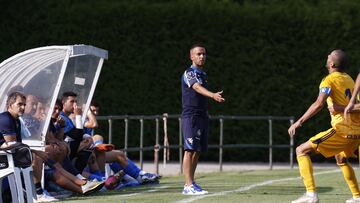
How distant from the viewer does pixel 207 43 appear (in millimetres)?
25625

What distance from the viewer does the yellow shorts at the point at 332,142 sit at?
12617 mm

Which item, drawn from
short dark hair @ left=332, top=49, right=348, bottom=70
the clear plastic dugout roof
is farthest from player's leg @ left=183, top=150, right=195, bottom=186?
short dark hair @ left=332, top=49, right=348, bottom=70

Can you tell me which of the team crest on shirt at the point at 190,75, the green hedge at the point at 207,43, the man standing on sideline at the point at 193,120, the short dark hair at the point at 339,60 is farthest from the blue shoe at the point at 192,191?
the green hedge at the point at 207,43

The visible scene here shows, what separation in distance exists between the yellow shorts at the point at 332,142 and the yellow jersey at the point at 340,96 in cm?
6

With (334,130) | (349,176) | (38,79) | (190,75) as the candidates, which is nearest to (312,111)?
Result: (334,130)

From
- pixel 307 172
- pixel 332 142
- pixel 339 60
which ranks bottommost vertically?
pixel 307 172

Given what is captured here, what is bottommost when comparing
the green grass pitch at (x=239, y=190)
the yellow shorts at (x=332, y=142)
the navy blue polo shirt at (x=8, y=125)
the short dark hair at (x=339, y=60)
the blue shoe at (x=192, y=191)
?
the green grass pitch at (x=239, y=190)

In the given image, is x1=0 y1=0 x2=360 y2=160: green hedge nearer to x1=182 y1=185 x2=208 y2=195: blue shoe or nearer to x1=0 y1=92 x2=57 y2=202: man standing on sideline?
x1=182 y1=185 x2=208 y2=195: blue shoe

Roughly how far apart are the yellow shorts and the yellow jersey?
0.06m

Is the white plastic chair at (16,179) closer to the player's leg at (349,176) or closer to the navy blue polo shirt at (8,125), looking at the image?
the navy blue polo shirt at (8,125)

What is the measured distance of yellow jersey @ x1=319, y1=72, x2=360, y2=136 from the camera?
41.2 ft

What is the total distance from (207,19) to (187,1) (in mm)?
697

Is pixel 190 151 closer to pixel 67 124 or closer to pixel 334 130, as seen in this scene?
pixel 67 124

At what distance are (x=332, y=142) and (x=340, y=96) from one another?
546mm
